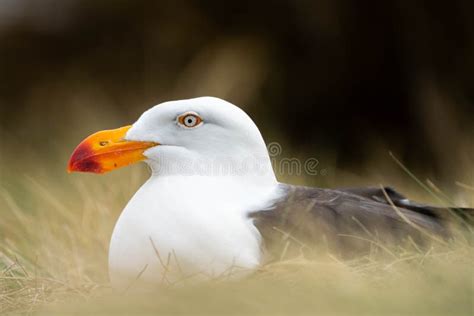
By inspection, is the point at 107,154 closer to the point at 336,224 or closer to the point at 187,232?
the point at 187,232

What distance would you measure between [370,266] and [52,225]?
2067 mm

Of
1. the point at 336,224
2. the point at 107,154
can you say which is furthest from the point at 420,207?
the point at 107,154

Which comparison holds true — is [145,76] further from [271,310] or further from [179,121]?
[271,310]

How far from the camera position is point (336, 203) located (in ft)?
11.2

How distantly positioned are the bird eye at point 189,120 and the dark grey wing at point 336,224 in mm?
416

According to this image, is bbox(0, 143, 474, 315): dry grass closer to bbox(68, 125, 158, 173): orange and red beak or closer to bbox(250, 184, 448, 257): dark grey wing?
bbox(250, 184, 448, 257): dark grey wing

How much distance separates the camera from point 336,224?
129 inches

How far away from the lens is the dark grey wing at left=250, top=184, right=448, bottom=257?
3.18 meters

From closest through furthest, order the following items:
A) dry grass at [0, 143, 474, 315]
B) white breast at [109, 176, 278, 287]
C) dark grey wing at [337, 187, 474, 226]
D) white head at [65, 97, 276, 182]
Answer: dry grass at [0, 143, 474, 315] → white breast at [109, 176, 278, 287] → dark grey wing at [337, 187, 474, 226] → white head at [65, 97, 276, 182]

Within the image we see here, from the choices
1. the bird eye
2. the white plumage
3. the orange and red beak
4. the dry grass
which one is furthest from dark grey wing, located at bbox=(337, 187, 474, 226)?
the orange and red beak

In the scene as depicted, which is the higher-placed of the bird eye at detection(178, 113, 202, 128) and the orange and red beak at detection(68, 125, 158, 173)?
the bird eye at detection(178, 113, 202, 128)

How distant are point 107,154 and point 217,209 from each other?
0.54 metres

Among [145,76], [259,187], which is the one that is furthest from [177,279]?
[145,76]

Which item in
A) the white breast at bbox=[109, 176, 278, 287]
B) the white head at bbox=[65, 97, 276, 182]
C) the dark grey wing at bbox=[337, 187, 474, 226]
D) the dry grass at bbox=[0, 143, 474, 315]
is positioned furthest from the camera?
the white head at bbox=[65, 97, 276, 182]
